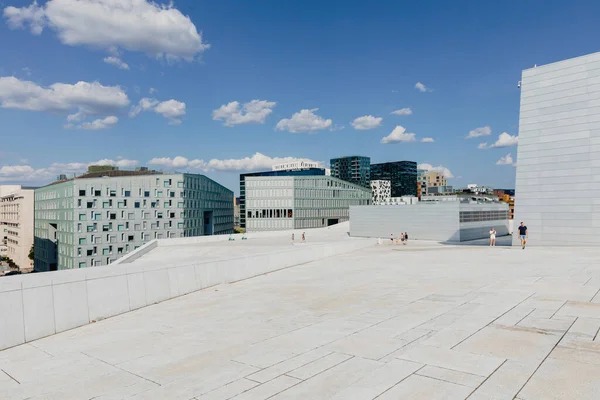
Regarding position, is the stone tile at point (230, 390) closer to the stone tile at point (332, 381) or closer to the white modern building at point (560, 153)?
the stone tile at point (332, 381)

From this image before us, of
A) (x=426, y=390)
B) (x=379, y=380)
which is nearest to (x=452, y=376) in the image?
(x=426, y=390)

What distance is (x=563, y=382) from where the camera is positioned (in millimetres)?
6133

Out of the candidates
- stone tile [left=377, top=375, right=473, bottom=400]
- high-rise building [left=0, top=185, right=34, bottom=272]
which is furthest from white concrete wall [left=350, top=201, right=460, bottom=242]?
high-rise building [left=0, top=185, right=34, bottom=272]

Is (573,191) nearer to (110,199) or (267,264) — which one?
(267,264)

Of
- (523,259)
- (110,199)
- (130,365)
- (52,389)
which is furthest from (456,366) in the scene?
(110,199)

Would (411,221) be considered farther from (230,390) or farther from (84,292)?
(230,390)

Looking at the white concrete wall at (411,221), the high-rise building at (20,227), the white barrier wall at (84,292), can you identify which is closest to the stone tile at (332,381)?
the white barrier wall at (84,292)

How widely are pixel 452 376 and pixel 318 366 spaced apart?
6.93 ft

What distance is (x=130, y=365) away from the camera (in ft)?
24.7

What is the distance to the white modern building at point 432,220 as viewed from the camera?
188ft

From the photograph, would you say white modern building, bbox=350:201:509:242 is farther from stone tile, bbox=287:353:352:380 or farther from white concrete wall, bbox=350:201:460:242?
stone tile, bbox=287:353:352:380

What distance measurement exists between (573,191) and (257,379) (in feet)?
97.2

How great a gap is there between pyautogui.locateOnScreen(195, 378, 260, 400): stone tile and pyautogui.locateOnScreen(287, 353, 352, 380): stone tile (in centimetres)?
71

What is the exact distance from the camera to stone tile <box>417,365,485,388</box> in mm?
6217
